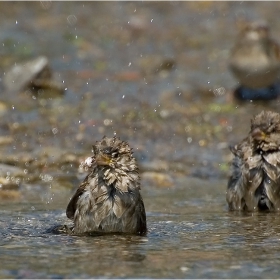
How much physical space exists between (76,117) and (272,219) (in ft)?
17.8

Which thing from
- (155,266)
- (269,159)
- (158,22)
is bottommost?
(155,266)

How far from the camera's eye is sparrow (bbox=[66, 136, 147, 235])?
700 centimetres

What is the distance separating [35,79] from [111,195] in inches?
280

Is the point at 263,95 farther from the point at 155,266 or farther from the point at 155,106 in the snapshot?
the point at 155,266

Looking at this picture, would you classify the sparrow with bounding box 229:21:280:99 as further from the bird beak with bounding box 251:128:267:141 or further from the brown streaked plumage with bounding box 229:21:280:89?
the bird beak with bounding box 251:128:267:141

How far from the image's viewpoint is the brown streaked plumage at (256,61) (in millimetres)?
13586

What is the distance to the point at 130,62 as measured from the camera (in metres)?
15.6

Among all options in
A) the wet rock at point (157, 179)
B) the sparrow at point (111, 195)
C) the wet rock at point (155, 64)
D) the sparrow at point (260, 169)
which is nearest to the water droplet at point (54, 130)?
the wet rock at point (157, 179)

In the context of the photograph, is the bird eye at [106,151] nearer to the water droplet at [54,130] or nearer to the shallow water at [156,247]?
the shallow water at [156,247]

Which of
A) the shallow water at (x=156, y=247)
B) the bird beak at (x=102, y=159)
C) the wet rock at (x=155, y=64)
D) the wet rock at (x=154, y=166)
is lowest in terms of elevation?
the shallow water at (x=156, y=247)

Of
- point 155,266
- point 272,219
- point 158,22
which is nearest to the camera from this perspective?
point 155,266

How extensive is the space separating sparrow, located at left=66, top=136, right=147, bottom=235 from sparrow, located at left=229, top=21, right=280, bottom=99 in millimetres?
6774

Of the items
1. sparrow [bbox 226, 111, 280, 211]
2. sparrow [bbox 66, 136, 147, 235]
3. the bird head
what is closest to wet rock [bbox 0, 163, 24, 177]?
sparrow [bbox 226, 111, 280, 211]

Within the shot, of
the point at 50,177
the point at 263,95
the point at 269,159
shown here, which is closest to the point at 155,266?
the point at 269,159
